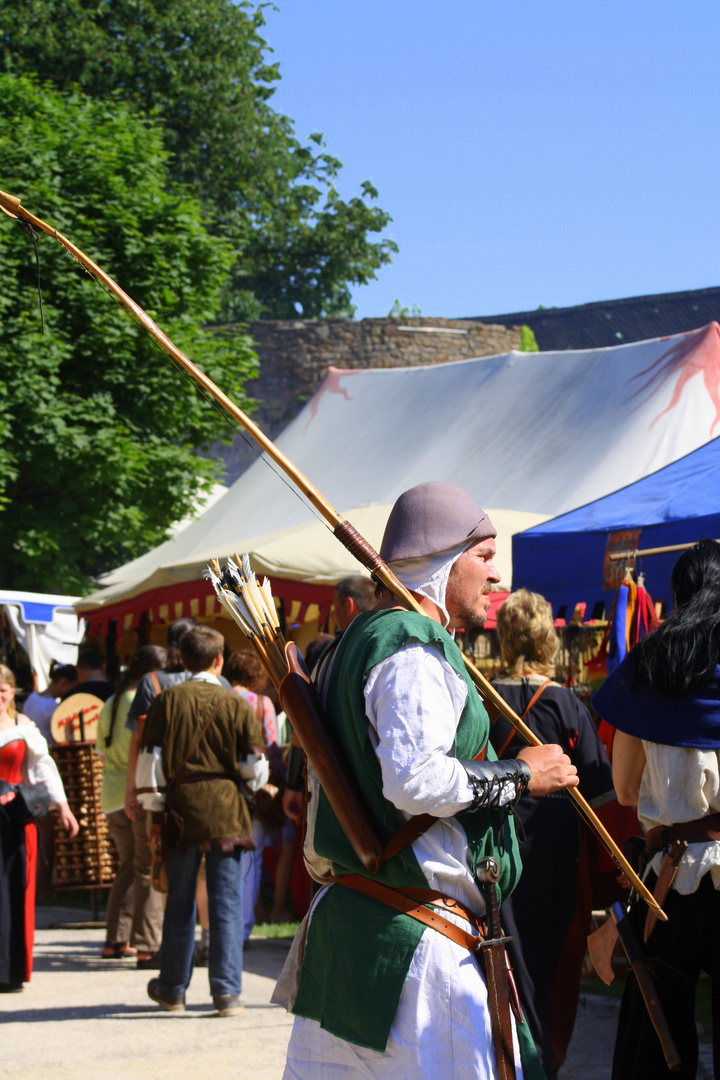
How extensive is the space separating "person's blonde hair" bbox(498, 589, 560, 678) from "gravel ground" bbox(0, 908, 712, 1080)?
1.51 m

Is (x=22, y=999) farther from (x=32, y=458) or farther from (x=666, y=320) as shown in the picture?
A: (x=666, y=320)

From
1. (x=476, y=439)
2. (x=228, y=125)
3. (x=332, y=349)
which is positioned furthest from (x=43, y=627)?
(x=228, y=125)

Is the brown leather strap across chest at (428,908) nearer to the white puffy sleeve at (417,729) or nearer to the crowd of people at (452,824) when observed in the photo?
the crowd of people at (452,824)

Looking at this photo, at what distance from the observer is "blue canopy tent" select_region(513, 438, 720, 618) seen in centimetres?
525

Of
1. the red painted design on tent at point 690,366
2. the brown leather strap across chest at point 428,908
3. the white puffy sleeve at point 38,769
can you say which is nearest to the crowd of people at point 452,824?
the brown leather strap across chest at point 428,908

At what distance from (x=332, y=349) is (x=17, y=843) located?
17.9 m

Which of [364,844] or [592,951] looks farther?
[592,951]

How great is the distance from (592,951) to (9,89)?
55.5 feet

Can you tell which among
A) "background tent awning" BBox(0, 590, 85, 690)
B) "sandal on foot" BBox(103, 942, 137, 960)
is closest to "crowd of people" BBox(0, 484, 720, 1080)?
"sandal on foot" BBox(103, 942, 137, 960)

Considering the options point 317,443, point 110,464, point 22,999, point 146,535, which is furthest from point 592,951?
point 146,535

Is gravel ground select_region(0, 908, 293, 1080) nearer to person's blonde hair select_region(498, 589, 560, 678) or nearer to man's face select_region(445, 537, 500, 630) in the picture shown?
person's blonde hair select_region(498, 589, 560, 678)

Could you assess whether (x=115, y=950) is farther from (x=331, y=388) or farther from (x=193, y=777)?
(x=331, y=388)

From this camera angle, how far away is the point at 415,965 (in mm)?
2223

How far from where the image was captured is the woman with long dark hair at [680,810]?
3137 millimetres
